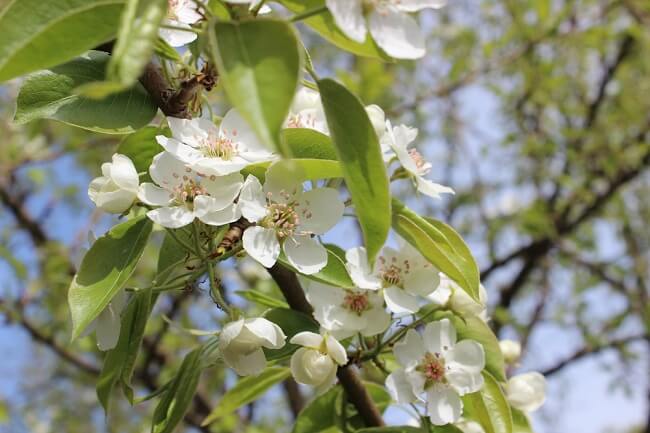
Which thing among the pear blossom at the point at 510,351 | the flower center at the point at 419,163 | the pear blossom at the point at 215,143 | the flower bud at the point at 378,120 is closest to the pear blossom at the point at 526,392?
the pear blossom at the point at 510,351

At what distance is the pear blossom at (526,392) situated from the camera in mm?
1249

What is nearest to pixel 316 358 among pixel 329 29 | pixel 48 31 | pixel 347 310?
pixel 347 310

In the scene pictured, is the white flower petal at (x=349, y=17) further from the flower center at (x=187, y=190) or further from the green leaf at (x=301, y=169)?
the flower center at (x=187, y=190)

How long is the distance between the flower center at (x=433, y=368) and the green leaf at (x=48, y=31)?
65cm

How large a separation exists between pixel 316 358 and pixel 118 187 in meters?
0.35

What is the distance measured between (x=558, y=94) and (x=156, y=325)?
8.45 feet

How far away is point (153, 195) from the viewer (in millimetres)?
967

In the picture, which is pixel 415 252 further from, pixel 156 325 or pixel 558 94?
pixel 558 94

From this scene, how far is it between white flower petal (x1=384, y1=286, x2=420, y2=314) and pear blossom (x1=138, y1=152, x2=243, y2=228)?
10.7 inches

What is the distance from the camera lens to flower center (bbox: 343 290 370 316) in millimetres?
1069

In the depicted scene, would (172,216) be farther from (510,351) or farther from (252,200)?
(510,351)

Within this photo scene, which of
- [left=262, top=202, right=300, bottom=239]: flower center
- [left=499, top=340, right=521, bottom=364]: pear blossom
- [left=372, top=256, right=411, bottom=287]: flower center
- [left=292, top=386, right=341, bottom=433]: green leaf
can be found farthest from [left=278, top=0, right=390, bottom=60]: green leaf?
[left=499, top=340, right=521, bottom=364]: pear blossom

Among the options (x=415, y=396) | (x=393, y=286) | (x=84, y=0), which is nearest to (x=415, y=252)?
(x=393, y=286)

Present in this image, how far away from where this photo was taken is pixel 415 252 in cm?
112
